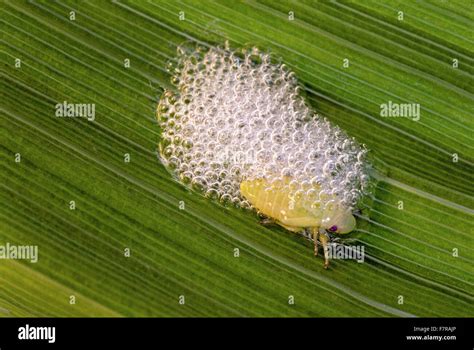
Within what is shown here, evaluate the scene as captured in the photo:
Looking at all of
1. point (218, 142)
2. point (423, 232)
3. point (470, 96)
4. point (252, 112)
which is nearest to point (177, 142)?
point (218, 142)

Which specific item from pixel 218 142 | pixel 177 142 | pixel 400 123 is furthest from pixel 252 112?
pixel 400 123

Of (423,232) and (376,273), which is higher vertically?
(423,232)

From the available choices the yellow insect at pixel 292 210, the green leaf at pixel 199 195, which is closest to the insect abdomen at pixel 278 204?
the yellow insect at pixel 292 210

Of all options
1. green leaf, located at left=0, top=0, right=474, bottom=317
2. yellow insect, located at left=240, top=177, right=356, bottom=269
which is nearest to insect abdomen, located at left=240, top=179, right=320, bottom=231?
yellow insect, located at left=240, top=177, right=356, bottom=269

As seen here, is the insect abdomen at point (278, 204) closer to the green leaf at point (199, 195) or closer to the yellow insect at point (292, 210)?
the yellow insect at point (292, 210)

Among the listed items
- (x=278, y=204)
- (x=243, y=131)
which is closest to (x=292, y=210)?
(x=278, y=204)
